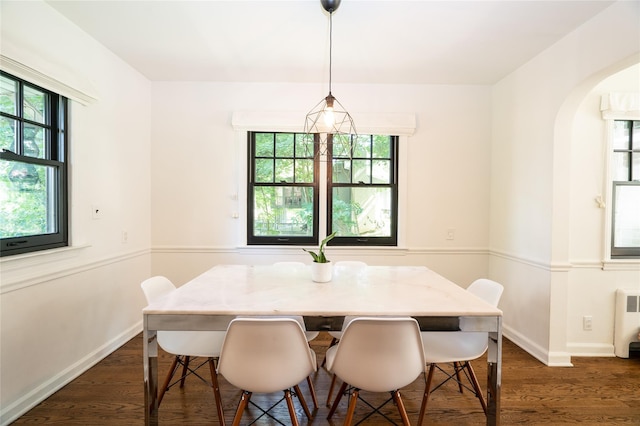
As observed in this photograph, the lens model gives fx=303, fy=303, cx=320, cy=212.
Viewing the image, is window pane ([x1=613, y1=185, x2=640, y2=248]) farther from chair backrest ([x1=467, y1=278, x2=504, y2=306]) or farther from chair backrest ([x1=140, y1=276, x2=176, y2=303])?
chair backrest ([x1=140, y1=276, x2=176, y2=303])

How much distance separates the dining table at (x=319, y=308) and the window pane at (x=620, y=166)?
2.10 m

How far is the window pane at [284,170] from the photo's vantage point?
11.2 feet

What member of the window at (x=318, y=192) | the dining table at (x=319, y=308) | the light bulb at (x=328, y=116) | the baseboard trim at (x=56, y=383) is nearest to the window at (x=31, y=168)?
the baseboard trim at (x=56, y=383)

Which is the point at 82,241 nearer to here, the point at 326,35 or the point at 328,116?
the point at 328,116

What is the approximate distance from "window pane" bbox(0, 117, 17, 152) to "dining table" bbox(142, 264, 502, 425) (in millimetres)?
1428

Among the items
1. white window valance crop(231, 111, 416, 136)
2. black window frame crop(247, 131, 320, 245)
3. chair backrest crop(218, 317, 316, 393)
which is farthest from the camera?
black window frame crop(247, 131, 320, 245)

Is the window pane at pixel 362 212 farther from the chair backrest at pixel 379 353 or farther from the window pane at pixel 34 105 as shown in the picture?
the window pane at pixel 34 105

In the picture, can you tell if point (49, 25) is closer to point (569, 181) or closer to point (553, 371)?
point (569, 181)

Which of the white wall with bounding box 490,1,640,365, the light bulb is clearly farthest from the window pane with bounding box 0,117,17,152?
the white wall with bounding box 490,1,640,365

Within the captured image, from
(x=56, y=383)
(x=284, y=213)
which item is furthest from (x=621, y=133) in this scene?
(x=56, y=383)

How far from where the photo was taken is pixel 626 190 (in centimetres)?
270

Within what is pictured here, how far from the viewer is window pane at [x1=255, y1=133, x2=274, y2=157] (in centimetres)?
342

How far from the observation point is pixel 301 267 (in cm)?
249

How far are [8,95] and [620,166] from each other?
472 centimetres
